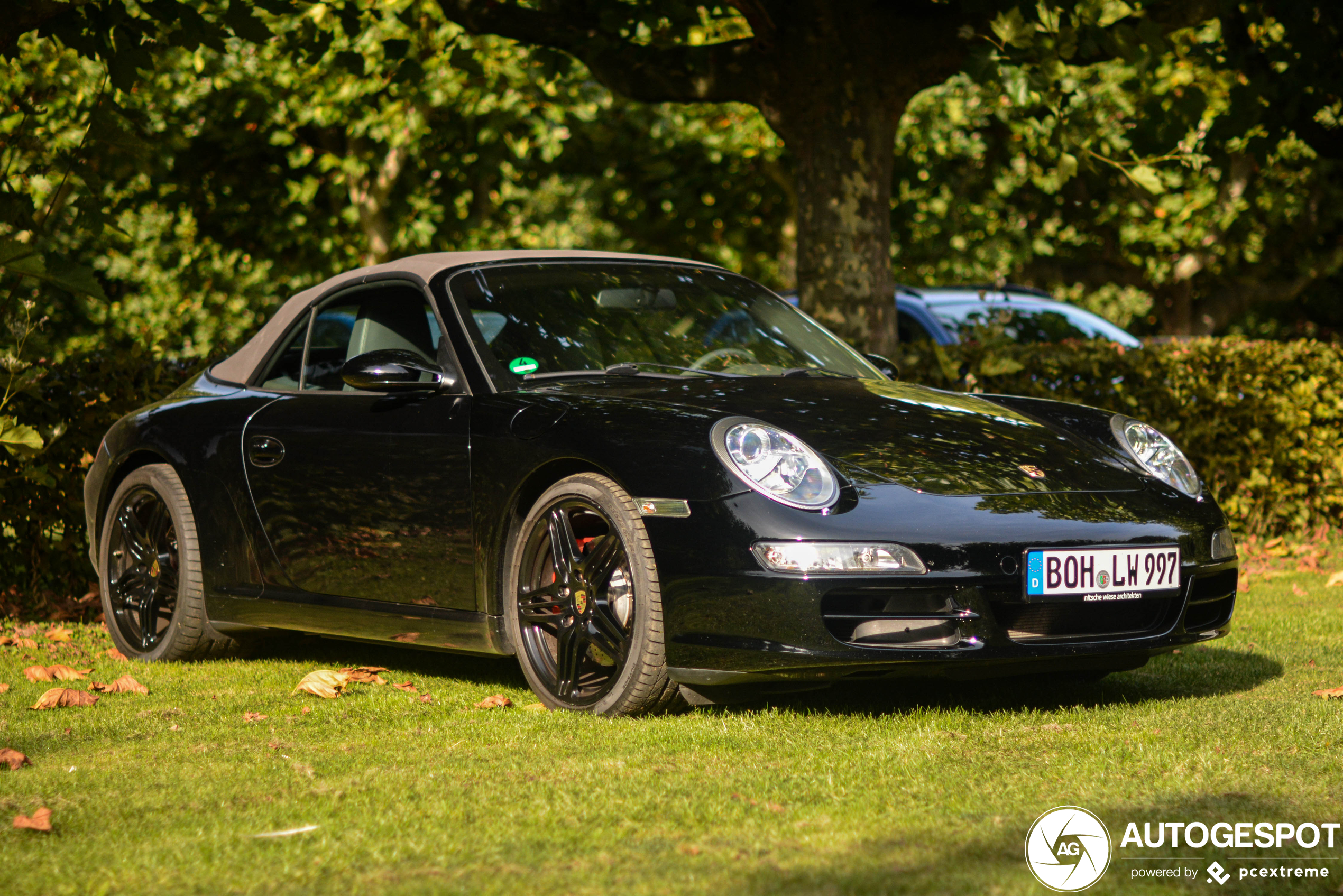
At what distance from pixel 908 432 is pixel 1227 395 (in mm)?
5314

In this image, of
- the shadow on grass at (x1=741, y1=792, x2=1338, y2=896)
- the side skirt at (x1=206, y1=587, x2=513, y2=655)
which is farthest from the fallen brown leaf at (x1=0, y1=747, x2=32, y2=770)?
the shadow on grass at (x1=741, y1=792, x2=1338, y2=896)

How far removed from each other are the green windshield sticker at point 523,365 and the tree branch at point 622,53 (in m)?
4.06

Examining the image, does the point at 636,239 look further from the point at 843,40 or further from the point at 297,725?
the point at 297,725

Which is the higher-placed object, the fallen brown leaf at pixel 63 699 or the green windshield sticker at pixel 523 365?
the green windshield sticker at pixel 523 365

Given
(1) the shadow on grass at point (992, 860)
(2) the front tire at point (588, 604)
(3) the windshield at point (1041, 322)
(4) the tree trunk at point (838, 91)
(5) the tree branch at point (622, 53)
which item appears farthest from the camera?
(3) the windshield at point (1041, 322)

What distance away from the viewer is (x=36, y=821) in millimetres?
3502

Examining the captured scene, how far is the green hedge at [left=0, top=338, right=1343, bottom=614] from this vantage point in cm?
729

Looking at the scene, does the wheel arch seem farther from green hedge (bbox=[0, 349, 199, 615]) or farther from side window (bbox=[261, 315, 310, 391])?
green hedge (bbox=[0, 349, 199, 615])

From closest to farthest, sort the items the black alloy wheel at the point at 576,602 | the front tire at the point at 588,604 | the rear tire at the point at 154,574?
the front tire at the point at 588,604 → the black alloy wheel at the point at 576,602 → the rear tire at the point at 154,574

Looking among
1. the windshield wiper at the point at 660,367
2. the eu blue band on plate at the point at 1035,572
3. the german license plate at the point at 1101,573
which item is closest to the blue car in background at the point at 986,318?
the windshield wiper at the point at 660,367

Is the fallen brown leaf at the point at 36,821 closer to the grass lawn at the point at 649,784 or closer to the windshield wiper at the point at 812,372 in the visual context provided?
the grass lawn at the point at 649,784

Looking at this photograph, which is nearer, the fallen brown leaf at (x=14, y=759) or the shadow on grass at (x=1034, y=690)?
the fallen brown leaf at (x=14, y=759)

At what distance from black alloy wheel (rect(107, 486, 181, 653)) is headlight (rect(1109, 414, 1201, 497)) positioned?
3.52 m

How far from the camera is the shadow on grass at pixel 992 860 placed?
296 centimetres
